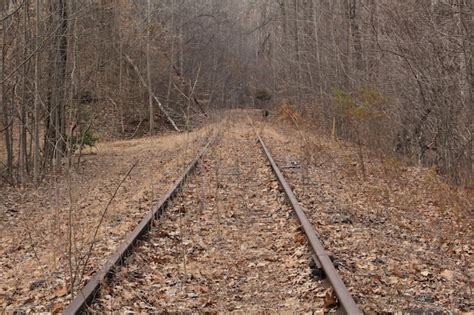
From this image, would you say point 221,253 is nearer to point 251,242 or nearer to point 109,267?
point 251,242

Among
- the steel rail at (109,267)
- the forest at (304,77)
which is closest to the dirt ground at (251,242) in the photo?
the steel rail at (109,267)

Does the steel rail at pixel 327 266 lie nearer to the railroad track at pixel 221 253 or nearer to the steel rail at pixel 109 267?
the railroad track at pixel 221 253

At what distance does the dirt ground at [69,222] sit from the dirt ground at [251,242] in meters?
0.03

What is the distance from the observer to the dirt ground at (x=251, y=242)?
5.32 meters

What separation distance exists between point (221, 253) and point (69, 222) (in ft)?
6.55

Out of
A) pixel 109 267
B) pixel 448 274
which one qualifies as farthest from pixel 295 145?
pixel 109 267

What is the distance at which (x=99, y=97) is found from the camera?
26.2 metres

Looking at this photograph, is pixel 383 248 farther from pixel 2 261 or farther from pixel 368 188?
pixel 2 261

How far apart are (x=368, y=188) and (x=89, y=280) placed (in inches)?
263

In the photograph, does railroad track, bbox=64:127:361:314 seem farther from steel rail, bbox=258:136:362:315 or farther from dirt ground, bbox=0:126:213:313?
dirt ground, bbox=0:126:213:313

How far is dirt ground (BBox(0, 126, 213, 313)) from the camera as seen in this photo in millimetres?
5730

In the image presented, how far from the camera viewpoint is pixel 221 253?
6.92 metres

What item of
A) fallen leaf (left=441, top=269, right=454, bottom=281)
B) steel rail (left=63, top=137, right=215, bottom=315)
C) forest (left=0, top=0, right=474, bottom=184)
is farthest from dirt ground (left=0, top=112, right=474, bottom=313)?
forest (left=0, top=0, right=474, bottom=184)

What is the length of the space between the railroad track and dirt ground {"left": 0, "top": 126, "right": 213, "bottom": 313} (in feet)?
1.19
